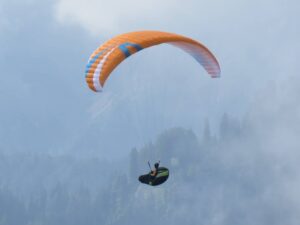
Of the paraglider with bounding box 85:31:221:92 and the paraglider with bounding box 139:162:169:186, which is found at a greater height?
the paraglider with bounding box 85:31:221:92

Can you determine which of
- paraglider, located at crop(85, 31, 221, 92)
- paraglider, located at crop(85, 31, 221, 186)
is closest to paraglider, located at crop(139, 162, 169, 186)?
paraglider, located at crop(85, 31, 221, 186)

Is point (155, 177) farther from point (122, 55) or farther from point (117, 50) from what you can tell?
point (117, 50)

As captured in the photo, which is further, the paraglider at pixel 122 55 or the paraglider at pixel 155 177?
the paraglider at pixel 155 177

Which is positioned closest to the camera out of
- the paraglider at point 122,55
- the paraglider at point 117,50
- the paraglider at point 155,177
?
the paraglider at point 117,50

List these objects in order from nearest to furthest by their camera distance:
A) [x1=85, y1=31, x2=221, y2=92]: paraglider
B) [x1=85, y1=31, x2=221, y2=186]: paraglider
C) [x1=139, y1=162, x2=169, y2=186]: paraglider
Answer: [x1=85, y1=31, x2=221, y2=92]: paraglider < [x1=85, y1=31, x2=221, y2=186]: paraglider < [x1=139, y1=162, x2=169, y2=186]: paraglider

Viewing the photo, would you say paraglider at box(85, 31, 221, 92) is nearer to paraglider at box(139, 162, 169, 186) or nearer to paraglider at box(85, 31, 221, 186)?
paraglider at box(85, 31, 221, 186)

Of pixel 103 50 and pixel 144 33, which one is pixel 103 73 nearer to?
pixel 103 50

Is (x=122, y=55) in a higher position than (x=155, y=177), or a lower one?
higher

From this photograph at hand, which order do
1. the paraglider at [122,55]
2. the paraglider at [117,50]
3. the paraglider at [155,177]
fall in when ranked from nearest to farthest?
the paraglider at [117,50] < the paraglider at [122,55] < the paraglider at [155,177]

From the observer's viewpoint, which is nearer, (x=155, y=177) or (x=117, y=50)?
(x=155, y=177)

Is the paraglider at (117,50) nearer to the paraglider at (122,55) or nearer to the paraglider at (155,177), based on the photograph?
the paraglider at (122,55)

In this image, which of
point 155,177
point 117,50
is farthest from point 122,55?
point 155,177

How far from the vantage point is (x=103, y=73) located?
61.4 meters

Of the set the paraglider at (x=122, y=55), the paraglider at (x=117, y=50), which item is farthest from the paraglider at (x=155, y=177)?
the paraglider at (x=117, y=50)
